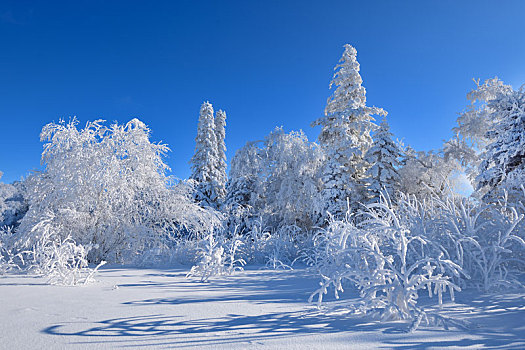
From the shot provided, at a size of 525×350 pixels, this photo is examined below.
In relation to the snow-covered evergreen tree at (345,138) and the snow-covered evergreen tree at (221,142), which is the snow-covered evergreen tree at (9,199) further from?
the snow-covered evergreen tree at (345,138)

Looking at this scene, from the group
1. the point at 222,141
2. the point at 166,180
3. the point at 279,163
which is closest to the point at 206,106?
the point at 222,141

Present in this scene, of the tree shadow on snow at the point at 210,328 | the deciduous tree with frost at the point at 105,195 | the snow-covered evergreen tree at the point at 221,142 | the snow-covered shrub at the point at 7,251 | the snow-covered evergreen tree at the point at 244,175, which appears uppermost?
the snow-covered evergreen tree at the point at 221,142

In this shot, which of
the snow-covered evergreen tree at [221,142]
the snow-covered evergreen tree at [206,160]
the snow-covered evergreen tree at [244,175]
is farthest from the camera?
the snow-covered evergreen tree at [221,142]

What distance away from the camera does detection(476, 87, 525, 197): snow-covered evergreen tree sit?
247 inches

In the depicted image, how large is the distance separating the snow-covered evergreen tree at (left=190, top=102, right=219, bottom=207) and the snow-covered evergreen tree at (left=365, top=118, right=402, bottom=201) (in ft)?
37.2

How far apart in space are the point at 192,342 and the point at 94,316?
104 centimetres

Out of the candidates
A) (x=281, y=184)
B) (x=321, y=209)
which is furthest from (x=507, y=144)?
(x=281, y=184)

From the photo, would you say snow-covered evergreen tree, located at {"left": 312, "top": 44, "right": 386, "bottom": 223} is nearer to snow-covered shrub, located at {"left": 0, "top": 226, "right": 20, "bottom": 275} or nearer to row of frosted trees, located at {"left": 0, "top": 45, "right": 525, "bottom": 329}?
row of frosted trees, located at {"left": 0, "top": 45, "right": 525, "bottom": 329}

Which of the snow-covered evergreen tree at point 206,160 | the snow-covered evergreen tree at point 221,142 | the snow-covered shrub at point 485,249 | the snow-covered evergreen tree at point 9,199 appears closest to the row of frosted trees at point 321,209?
the snow-covered shrub at point 485,249

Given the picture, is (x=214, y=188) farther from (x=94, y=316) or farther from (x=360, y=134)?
(x=94, y=316)

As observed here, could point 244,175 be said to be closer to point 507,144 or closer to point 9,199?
point 507,144

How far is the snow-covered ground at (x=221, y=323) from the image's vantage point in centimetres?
164

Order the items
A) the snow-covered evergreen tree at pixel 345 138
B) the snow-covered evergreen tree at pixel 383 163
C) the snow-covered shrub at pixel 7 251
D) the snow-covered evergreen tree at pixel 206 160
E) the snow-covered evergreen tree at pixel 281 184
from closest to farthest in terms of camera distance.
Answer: the snow-covered shrub at pixel 7 251, the snow-covered evergreen tree at pixel 383 163, the snow-covered evergreen tree at pixel 345 138, the snow-covered evergreen tree at pixel 281 184, the snow-covered evergreen tree at pixel 206 160

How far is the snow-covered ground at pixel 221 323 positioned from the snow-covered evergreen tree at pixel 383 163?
9495 mm
